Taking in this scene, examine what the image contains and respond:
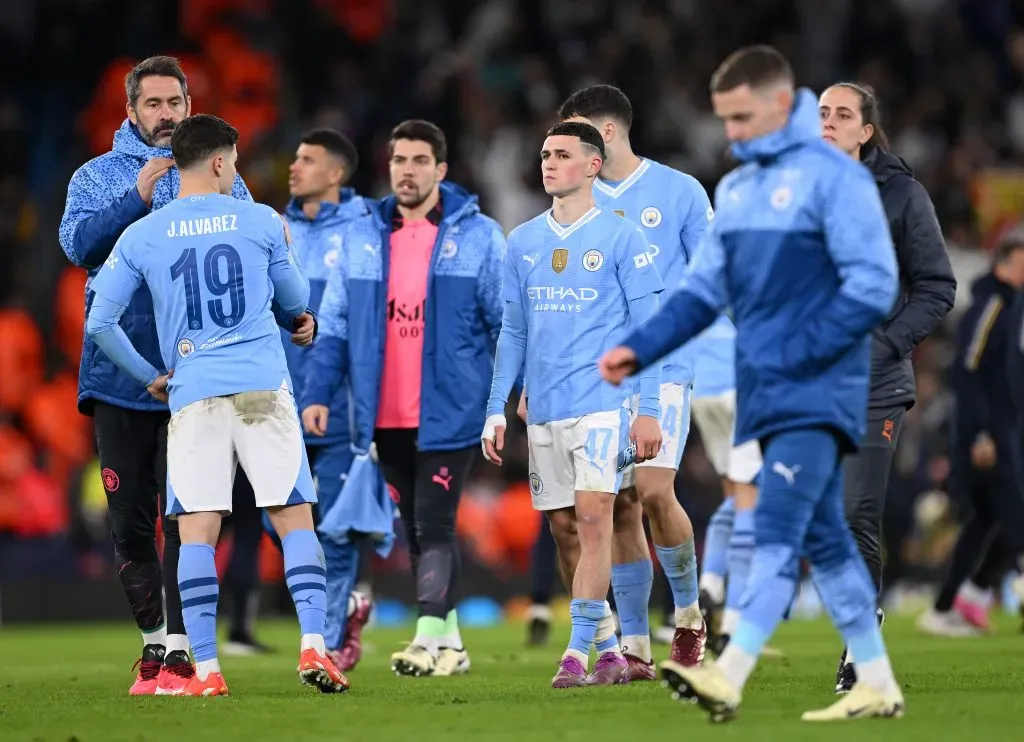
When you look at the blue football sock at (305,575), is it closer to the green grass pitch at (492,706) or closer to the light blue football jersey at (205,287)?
the green grass pitch at (492,706)

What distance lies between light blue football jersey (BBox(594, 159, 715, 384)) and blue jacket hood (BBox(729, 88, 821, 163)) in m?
2.37

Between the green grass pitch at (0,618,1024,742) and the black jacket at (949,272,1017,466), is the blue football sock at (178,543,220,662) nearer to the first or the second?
the green grass pitch at (0,618,1024,742)

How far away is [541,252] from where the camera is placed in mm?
7754

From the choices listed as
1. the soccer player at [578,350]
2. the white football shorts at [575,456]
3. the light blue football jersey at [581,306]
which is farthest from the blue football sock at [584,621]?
the light blue football jersey at [581,306]

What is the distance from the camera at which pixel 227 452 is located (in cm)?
708

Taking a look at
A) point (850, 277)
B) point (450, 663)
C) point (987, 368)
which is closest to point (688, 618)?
point (450, 663)

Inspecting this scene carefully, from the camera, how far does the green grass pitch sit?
18.5 feet

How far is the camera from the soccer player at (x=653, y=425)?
8.02m

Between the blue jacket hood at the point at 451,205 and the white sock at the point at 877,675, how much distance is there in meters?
3.89

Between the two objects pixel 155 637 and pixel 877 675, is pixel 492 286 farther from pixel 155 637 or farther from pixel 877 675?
pixel 877 675

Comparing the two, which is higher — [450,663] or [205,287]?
[205,287]

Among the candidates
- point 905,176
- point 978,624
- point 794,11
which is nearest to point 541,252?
point 905,176

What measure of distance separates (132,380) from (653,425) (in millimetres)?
2347

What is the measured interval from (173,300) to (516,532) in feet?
33.9
